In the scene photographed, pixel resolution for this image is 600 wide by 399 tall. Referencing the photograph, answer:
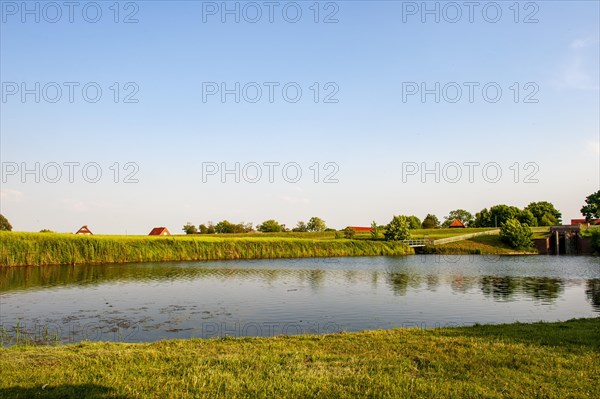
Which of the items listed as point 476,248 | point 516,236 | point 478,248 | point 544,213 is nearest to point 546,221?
point 544,213

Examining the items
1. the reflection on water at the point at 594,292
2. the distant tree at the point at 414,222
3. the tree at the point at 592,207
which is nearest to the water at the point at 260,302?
the reflection on water at the point at 594,292

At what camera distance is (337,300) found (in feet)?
94.9

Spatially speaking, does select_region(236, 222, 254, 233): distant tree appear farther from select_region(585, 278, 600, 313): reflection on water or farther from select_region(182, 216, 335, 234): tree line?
select_region(585, 278, 600, 313): reflection on water

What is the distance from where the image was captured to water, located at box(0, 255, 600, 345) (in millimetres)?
20422

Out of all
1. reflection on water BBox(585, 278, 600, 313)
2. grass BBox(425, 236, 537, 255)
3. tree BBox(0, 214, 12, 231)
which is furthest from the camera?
tree BBox(0, 214, 12, 231)

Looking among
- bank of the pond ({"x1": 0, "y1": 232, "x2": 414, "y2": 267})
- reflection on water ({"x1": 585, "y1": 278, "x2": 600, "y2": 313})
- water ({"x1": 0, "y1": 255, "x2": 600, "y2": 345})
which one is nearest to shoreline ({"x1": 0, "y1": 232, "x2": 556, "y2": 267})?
bank of the pond ({"x1": 0, "y1": 232, "x2": 414, "y2": 267})

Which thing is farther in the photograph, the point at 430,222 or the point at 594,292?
the point at 430,222

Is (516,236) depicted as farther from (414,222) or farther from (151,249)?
(151,249)

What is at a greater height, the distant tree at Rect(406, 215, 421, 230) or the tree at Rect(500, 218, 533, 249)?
the distant tree at Rect(406, 215, 421, 230)

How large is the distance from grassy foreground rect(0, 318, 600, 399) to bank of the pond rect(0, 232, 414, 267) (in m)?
45.6

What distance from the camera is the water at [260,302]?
20.4 m

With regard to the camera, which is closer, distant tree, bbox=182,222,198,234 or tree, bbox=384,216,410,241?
tree, bbox=384,216,410,241

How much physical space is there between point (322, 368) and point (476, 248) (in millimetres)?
88017

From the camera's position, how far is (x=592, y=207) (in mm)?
137125
